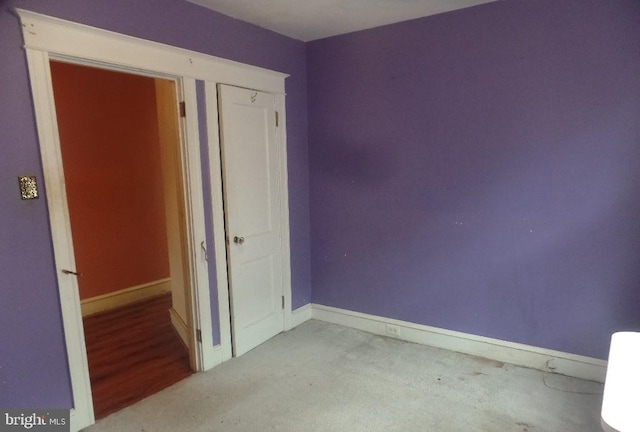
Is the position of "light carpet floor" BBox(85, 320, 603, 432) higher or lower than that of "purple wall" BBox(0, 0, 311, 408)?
lower

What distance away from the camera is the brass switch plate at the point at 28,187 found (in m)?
1.92

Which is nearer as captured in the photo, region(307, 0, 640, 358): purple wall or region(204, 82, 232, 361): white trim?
region(307, 0, 640, 358): purple wall

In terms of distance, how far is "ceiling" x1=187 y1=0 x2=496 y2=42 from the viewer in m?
2.62

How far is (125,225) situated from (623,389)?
434 cm

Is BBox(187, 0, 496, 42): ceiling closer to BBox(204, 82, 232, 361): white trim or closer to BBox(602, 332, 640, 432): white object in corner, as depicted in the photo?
BBox(204, 82, 232, 361): white trim

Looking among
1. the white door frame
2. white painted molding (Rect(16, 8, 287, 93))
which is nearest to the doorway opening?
the white door frame

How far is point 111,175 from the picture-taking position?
13.3 ft

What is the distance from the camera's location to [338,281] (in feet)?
12.0

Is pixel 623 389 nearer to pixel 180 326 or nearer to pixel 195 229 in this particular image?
pixel 195 229

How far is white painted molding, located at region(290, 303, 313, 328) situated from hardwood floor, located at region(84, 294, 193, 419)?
3.21ft

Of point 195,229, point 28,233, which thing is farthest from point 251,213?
point 28,233

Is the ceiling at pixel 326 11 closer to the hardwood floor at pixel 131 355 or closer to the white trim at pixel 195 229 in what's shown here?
the white trim at pixel 195 229

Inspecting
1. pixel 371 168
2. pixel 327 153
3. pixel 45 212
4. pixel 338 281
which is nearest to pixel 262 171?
pixel 327 153

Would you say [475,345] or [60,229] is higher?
[60,229]
